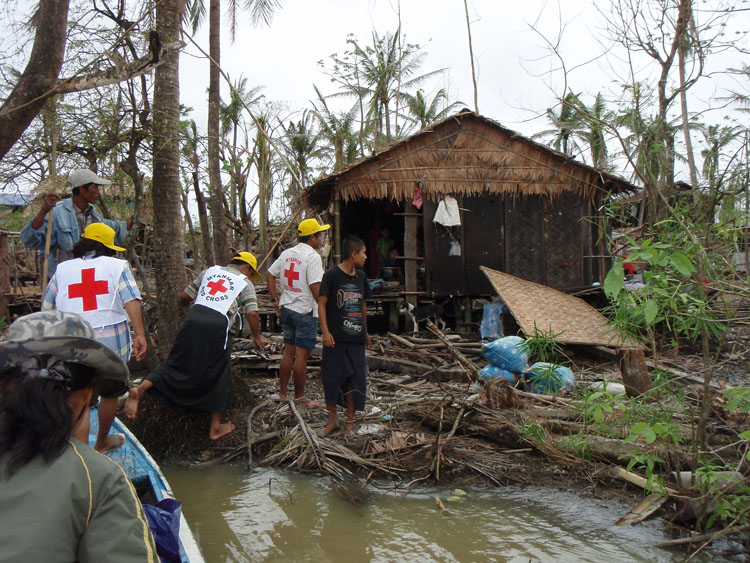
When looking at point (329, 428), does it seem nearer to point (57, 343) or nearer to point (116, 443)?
point (116, 443)

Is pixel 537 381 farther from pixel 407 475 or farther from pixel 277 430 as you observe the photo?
pixel 277 430

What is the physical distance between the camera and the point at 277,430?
537 centimetres

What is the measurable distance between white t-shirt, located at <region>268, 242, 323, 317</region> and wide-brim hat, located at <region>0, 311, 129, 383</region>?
4.29 metres

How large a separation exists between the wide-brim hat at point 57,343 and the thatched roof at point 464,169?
9.44 metres

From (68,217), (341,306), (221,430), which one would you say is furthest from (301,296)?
(68,217)

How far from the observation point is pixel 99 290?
4.05m

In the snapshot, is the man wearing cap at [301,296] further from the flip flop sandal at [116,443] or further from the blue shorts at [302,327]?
the flip flop sandal at [116,443]

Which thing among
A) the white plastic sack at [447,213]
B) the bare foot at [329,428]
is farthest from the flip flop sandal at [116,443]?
the white plastic sack at [447,213]

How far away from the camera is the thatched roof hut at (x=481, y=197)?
1127 cm

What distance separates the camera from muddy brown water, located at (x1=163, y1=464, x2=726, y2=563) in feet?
11.7

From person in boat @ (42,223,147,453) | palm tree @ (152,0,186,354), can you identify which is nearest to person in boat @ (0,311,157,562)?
person in boat @ (42,223,147,453)

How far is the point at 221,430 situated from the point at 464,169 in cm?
791

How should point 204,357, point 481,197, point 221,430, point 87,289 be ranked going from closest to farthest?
1. point 87,289
2. point 204,357
3. point 221,430
4. point 481,197

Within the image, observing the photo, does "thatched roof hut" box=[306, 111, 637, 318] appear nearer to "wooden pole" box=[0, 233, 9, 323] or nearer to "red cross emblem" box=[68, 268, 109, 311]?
"wooden pole" box=[0, 233, 9, 323]
